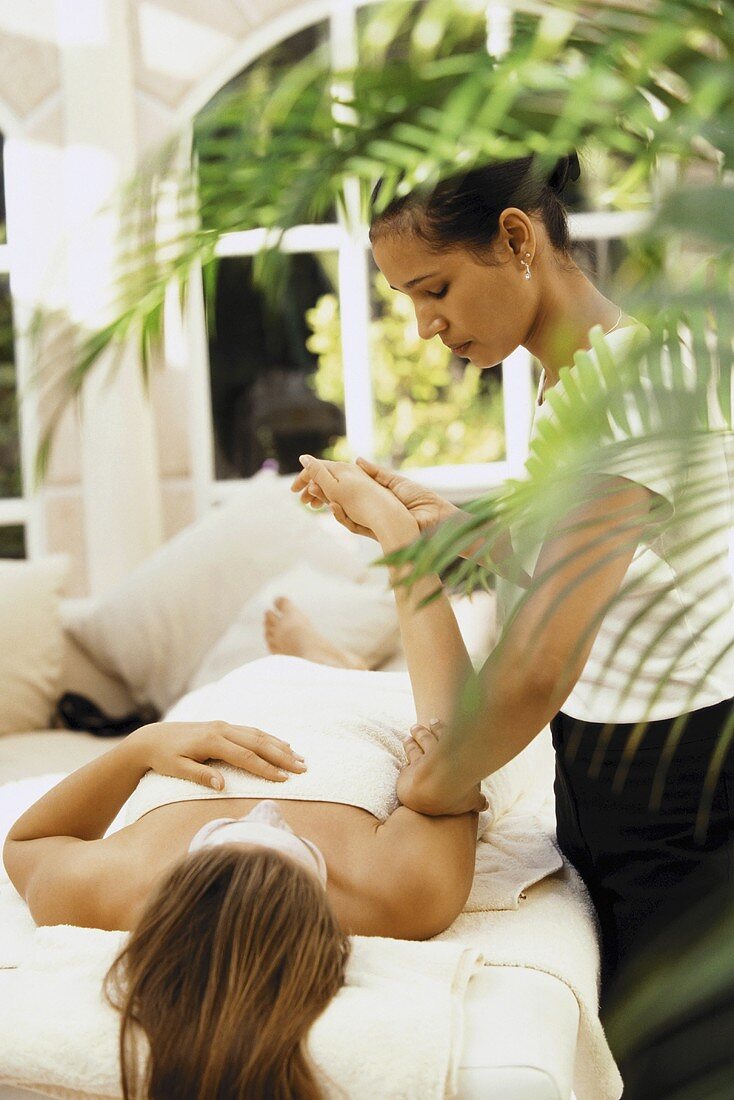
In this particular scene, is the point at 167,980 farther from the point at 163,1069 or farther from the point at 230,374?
the point at 230,374

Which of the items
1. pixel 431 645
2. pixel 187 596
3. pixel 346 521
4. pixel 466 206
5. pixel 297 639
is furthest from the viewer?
pixel 187 596

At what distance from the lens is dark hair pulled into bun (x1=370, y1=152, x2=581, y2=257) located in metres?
1.35

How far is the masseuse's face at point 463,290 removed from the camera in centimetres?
139

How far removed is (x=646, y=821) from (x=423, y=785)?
28cm

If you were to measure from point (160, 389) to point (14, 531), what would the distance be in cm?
80

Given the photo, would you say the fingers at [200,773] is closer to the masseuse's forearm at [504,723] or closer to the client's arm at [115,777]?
the client's arm at [115,777]

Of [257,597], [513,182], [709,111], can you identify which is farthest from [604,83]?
[257,597]

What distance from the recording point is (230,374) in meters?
4.34

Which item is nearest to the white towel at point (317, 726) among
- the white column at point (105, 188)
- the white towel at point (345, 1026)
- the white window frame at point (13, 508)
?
the white towel at point (345, 1026)

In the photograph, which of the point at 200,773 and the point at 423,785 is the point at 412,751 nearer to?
the point at 423,785

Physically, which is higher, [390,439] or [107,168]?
[107,168]

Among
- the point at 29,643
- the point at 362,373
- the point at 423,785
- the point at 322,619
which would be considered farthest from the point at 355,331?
the point at 423,785

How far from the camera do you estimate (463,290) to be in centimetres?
141

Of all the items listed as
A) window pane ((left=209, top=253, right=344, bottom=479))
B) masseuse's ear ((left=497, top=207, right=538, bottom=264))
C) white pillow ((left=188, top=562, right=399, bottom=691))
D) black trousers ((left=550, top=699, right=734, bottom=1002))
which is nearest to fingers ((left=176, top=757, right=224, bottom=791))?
black trousers ((left=550, top=699, right=734, bottom=1002))
